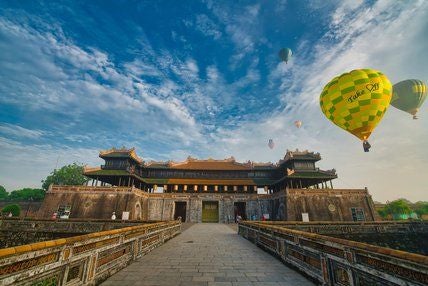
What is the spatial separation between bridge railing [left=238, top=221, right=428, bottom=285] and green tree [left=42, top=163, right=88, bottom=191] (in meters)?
59.0

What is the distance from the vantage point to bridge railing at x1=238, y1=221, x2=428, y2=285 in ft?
8.41

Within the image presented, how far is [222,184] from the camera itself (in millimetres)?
32719

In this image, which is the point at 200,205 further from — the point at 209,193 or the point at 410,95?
the point at 410,95

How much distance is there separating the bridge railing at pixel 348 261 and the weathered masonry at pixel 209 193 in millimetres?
22068

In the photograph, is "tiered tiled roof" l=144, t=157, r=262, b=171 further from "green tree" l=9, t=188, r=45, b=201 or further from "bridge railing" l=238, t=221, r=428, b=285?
"green tree" l=9, t=188, r=45, b=201

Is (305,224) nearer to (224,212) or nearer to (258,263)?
(258,263)

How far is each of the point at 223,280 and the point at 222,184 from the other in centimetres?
2834

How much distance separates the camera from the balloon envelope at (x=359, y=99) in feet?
36.6

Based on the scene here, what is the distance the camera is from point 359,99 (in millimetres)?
11273

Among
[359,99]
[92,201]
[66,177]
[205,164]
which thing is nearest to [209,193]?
[205,164]

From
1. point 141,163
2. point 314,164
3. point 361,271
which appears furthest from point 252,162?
point 361,271

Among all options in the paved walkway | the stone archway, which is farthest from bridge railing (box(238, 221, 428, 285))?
the stone archway

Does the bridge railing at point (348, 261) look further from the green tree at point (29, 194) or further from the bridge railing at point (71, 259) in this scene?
the green tree at point (29, 194)

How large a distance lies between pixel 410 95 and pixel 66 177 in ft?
217
